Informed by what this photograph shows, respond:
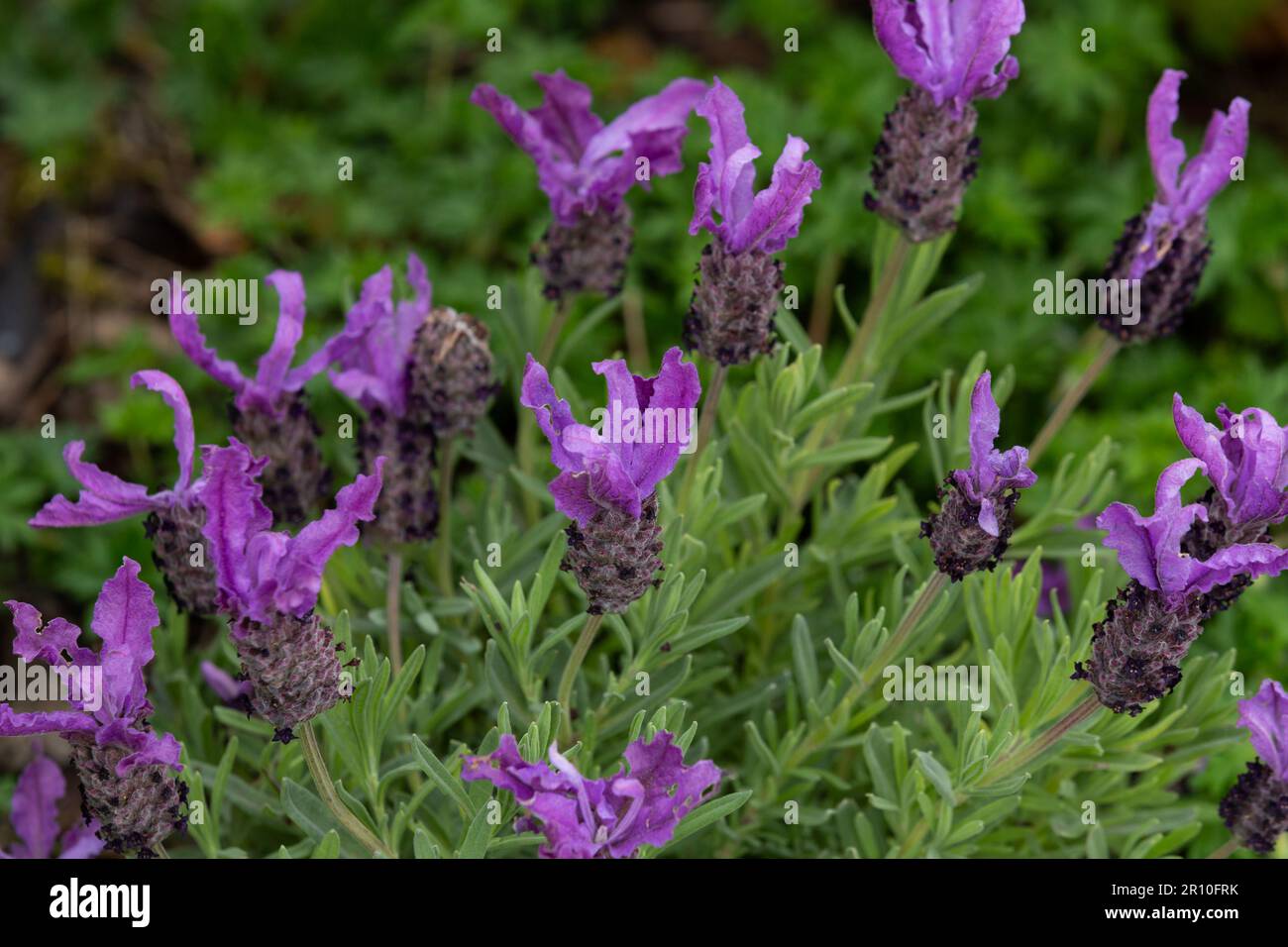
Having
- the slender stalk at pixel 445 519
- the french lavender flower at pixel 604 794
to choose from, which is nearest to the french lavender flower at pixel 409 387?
the slender stalk at pixel 445 519

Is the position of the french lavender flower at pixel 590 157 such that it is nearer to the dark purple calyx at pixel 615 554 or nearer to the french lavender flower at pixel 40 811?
the dark purple calyx at pixel 615 554

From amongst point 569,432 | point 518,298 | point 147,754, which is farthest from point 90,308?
point 569,432

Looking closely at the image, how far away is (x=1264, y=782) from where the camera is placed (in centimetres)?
150

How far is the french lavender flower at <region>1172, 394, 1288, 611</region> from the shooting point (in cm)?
133

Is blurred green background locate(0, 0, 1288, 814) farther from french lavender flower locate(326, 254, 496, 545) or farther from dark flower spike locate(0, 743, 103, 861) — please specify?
french lavender flower locate(326, 254, 496, 545)

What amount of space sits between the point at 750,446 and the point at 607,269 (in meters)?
0.29

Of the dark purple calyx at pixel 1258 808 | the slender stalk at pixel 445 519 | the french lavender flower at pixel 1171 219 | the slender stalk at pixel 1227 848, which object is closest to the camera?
the dark purple calyx at pixel 1258 808

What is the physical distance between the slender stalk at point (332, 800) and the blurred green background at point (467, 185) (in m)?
1.12

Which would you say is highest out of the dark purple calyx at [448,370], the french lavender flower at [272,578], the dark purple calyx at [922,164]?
the dark purple calyx at [922,164]

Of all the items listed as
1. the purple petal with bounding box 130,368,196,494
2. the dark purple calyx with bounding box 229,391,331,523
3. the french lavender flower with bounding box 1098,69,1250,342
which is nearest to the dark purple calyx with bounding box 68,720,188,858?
the purple petal with bounding box 130,368,196,494

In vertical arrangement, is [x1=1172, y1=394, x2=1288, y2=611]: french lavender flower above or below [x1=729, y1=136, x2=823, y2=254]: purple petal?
below

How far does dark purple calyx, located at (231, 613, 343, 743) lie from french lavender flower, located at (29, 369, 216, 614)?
241mm

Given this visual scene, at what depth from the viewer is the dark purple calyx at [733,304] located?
1.50 meters

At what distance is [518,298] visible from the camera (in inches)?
81.4
